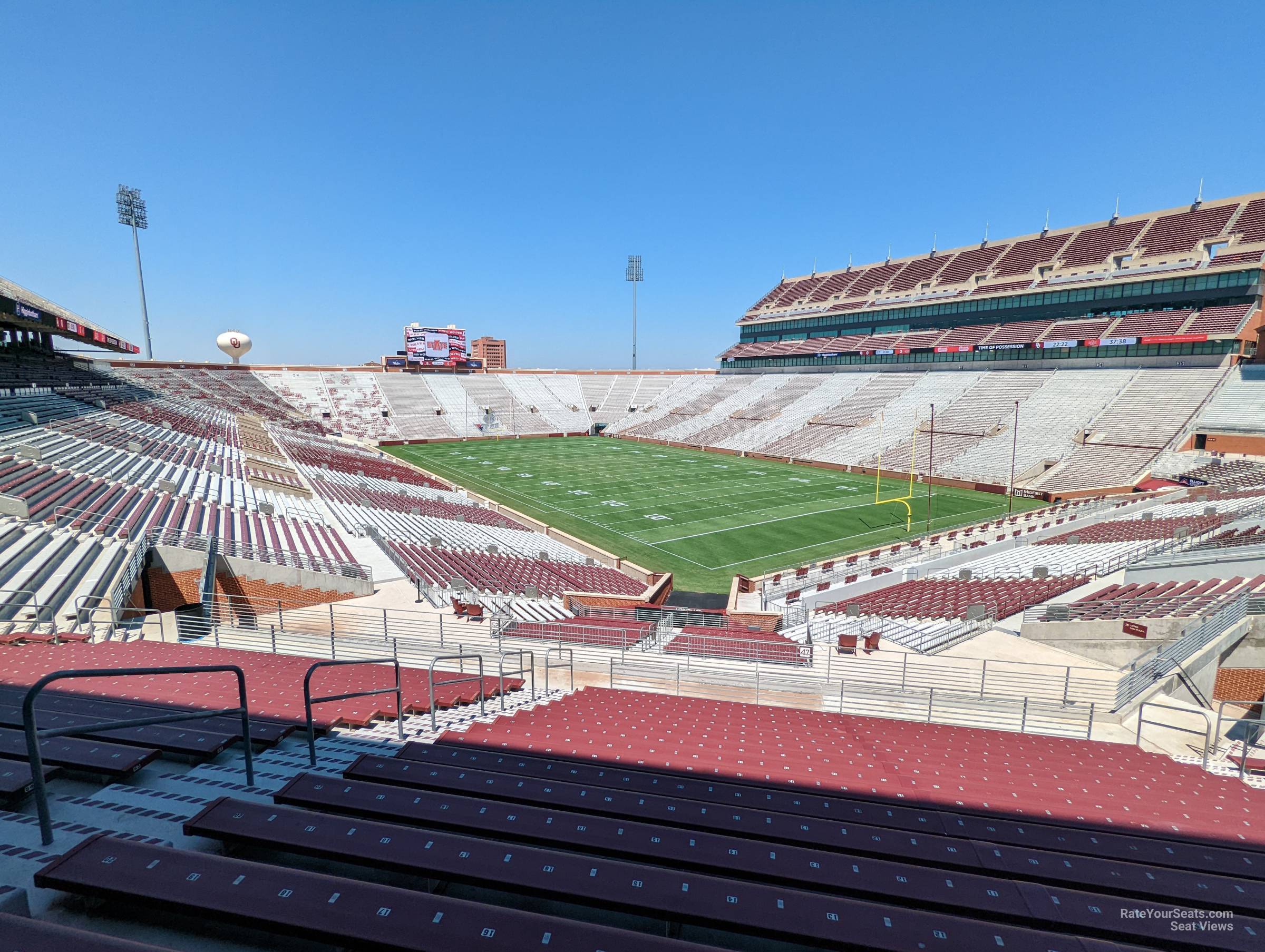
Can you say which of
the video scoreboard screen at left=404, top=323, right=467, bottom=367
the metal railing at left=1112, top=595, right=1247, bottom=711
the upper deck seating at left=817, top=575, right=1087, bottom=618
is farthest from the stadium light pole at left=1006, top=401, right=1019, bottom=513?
the video scoreboard screen at left=404, top=323, right=467, bottom=367

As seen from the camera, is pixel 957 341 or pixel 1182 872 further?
pixel 957 341

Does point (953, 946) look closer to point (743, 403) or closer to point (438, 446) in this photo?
point (438, 446)

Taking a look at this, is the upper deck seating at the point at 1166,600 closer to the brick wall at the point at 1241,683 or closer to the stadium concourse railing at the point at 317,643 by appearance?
the brick wall at the point at 1241,683

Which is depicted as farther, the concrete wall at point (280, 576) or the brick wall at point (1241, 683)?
the concrete wall at point (280, 576)

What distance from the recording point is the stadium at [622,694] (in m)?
2.99

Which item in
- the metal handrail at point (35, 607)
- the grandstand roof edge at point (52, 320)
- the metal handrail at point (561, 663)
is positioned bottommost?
the metal handrail at point (561, 663)

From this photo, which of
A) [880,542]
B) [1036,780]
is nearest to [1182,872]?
[1036,780]

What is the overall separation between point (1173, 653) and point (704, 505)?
25.1m

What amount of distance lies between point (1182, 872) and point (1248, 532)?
825 inches

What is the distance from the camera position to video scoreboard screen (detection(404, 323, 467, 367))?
77500 mm

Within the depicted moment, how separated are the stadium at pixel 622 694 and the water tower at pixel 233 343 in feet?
119

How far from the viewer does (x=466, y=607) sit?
14180 mm

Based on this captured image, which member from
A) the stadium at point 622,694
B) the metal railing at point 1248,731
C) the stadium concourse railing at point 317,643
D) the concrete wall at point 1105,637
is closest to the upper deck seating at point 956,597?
the stadium at point 622,694

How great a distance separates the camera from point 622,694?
10125 mm
